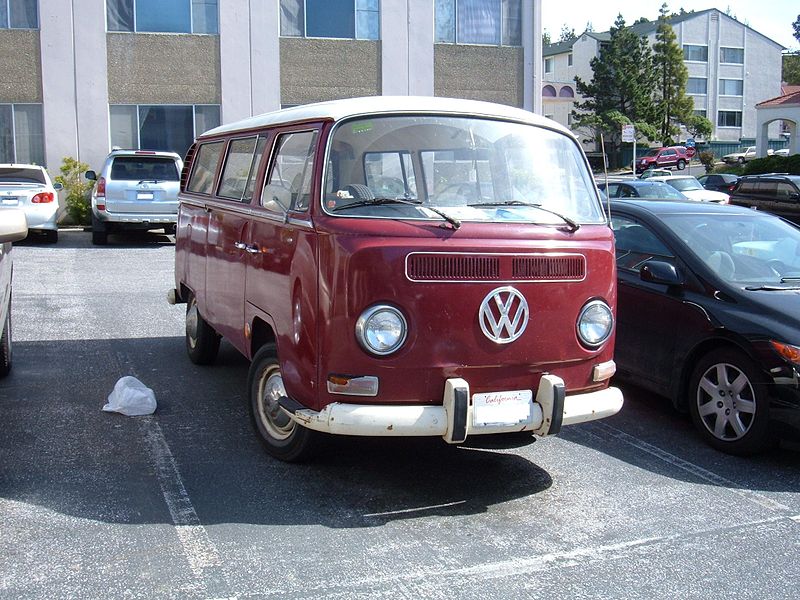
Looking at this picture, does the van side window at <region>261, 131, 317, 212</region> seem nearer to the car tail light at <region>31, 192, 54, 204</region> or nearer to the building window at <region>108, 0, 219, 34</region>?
the car tail light at <region>31, 192, 54, 204</region>

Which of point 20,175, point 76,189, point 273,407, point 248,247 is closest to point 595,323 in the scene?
point 273,407

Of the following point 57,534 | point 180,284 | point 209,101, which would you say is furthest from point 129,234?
point 57,534

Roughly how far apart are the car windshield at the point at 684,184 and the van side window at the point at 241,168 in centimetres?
2140

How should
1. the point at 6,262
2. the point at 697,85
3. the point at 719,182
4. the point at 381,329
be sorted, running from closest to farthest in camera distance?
1. the point at 381,329
2. the point at 6,262
3. the point at 719,182
4. the point at 697,85

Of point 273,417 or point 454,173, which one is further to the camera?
point 273,417

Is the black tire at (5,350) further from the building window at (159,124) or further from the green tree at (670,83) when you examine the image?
the green tree at (670,83)

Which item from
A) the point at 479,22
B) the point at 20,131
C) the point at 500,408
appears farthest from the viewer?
the point at 479,22

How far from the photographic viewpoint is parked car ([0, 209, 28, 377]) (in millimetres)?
5109

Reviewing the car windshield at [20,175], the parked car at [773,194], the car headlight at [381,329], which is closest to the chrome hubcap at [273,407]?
the car headlight at [381,329]

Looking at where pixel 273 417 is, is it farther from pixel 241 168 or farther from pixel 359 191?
pixel 241 168

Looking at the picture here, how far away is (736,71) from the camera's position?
71812 mm

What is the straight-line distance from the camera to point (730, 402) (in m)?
5.98

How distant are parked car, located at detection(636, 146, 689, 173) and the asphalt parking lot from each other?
170 feet

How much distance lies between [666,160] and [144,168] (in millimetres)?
44479
